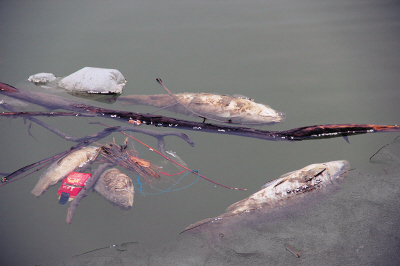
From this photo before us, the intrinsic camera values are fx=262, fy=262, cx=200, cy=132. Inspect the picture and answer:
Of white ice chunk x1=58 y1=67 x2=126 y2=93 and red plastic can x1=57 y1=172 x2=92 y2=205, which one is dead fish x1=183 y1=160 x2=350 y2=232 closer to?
red plastic can x1=57 y1=172 x2=92 y2=205

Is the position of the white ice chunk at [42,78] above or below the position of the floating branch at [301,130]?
above

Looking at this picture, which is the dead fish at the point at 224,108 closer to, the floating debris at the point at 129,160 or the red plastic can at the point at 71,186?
the floating debris at the point at 129,160

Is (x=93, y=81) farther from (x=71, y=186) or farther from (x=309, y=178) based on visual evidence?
(x=309, y=178)

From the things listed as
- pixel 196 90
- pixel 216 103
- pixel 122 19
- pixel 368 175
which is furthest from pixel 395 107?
pixel 122 19

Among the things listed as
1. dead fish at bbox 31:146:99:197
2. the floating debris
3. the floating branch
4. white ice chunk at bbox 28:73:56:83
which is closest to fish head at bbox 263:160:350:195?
the floating branch

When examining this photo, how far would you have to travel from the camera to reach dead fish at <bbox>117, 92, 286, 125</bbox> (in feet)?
11.2

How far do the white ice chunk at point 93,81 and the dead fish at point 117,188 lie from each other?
150 cm

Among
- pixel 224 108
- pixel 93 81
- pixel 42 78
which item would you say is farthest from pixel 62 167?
pixel 224 108

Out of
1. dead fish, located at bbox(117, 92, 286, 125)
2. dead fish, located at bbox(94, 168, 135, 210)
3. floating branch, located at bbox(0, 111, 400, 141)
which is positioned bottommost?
dead fish, located at bbox(94, 168, 135, 210)

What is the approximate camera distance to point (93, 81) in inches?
150

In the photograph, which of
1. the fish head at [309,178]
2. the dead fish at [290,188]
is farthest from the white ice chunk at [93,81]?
the fish head at [309,178]

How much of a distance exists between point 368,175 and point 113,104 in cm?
341

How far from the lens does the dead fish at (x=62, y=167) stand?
2801mm

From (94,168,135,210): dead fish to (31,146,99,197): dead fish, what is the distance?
37cm
